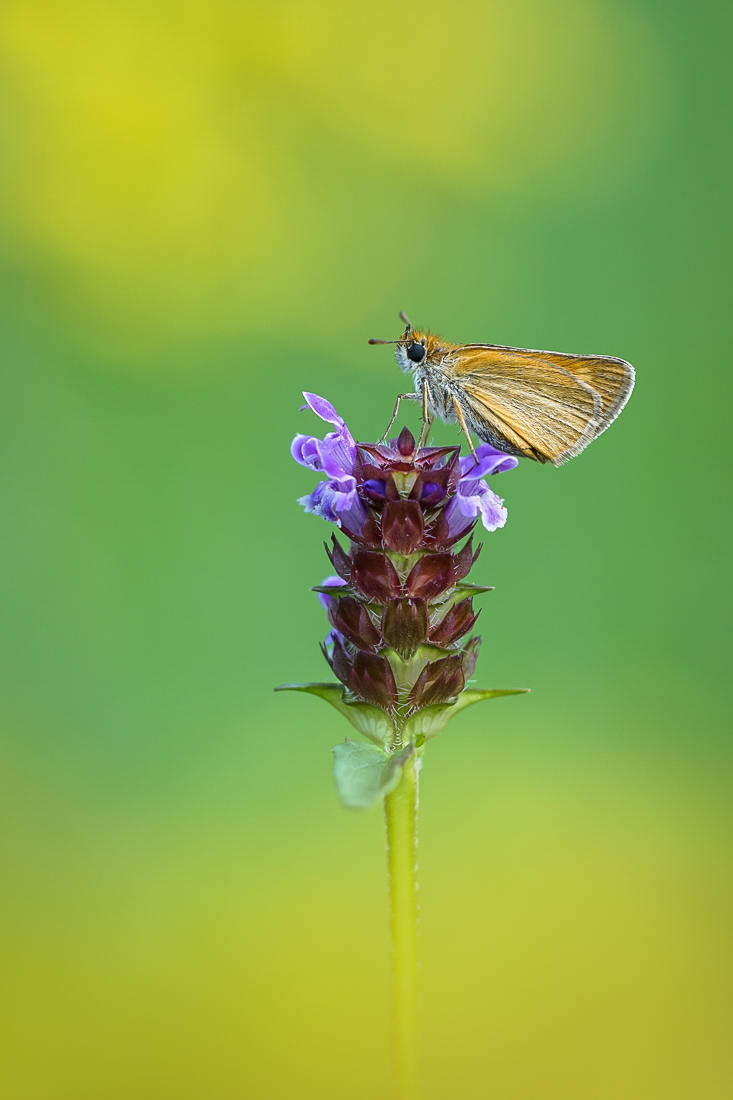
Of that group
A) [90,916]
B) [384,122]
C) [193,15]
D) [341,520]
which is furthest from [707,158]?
[90,916]

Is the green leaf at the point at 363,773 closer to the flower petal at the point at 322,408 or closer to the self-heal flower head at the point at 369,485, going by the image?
the self-heal flower head at the point at 369,485

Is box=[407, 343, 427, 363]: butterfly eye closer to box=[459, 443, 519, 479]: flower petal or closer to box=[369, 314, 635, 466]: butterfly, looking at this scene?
box=[369, 314, 635, 466]: butterfly

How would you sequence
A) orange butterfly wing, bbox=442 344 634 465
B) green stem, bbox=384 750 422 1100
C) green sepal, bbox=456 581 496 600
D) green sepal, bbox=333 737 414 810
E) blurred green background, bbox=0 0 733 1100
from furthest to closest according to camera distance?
1. blurred green background, bbox=0 0 733 1100
2. orange butterfly wing, bbox=442 344 634 465
3. green sepal, bbox=456 581 496 600
4. green stem, bbox=384 750 422 1100
5. green sepal, bbox=333 737 414 810

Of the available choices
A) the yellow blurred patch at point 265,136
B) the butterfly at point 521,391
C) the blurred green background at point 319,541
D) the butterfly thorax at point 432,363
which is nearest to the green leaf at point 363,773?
the butterfly at point 521,391

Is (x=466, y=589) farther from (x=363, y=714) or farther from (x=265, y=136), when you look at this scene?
(x=265, y=136)

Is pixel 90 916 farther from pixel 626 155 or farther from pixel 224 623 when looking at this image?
pixel 626 155

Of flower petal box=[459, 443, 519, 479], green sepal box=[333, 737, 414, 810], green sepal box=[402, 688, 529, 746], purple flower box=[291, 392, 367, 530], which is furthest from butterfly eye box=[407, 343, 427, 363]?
green sepal box=[333, 737, 414, 810]

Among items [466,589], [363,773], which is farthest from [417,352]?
[363,773]
